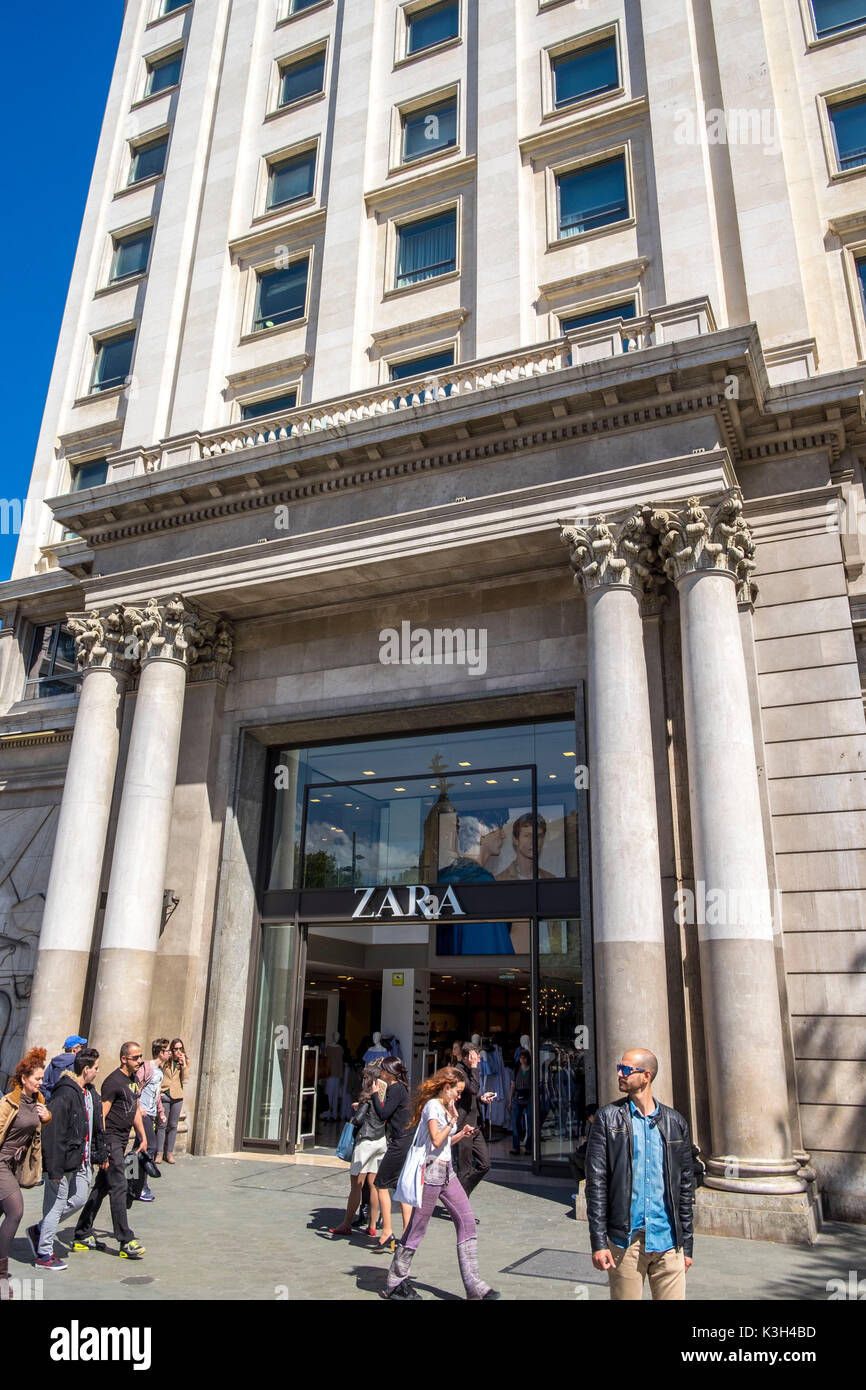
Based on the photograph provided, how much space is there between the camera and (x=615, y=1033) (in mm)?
11742

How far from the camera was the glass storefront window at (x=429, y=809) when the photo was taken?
15.8 metres

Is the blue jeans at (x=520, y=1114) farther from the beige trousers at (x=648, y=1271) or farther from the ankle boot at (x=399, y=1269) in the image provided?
the beige trousers at (x=648, y=1271)

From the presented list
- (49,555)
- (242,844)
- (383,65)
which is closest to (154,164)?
(383,65)

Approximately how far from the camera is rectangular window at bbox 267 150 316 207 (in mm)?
23562

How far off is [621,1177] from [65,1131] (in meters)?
5.43

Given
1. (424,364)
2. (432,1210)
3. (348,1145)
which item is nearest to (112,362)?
(424,364)

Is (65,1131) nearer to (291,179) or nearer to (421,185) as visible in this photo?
(421,185)

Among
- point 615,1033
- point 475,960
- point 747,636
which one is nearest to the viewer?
point 615,1033

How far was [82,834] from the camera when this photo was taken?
1644 cm

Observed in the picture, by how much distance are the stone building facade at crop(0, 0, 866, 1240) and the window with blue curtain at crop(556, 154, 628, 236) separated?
8 centimetres

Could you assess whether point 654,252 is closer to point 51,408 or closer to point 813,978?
point 813,978

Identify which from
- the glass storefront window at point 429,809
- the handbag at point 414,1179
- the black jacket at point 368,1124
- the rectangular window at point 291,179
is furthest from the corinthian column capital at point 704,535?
the rectangular window at point 291,179

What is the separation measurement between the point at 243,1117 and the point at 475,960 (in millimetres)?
4756

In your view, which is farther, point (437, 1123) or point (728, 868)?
point (728, 868)
